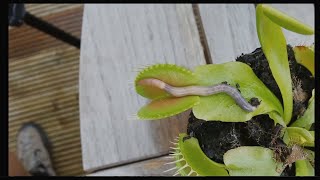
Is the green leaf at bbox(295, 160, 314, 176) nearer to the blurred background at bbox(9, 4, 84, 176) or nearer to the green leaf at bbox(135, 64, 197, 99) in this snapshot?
the green leaf at bbox(135, 64, 197, 99)

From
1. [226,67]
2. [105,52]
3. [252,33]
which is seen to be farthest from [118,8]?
[226,67]

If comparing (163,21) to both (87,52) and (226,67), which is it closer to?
(87,52)

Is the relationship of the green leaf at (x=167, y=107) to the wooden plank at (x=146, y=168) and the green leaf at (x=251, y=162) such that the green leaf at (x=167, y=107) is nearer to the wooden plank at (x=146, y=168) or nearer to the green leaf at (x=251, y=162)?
the green leaf at (x=251, y=162)

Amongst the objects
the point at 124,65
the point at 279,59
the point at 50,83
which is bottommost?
the point at 50,83

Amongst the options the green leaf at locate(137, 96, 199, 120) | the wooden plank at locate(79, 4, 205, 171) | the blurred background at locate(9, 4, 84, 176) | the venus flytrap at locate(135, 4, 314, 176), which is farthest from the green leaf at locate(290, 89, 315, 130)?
the blurred background at locate(9, 4, 84, 176)

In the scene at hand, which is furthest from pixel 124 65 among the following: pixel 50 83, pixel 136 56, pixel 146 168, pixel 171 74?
pixel 50 83

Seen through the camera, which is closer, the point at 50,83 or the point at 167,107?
the point at 167,107

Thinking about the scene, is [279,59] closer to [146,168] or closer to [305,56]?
[305,56]

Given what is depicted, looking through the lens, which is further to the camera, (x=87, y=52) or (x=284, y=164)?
(x=87, y=52)
